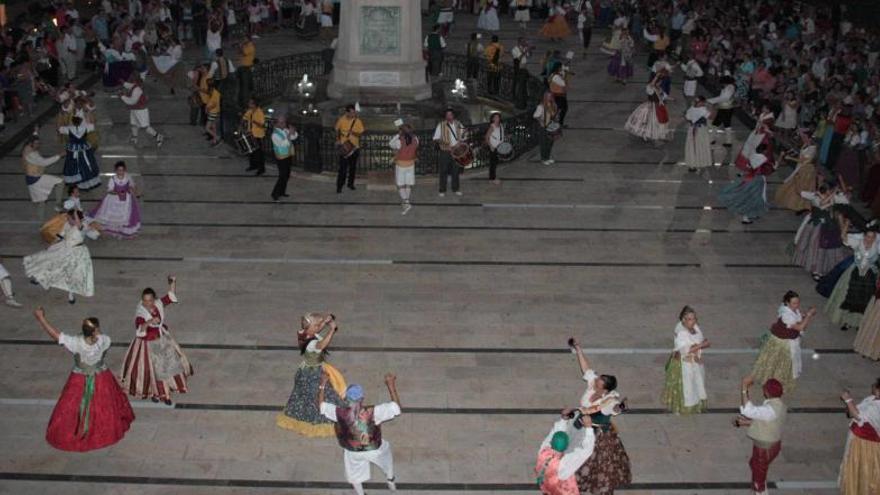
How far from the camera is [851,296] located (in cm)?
1334

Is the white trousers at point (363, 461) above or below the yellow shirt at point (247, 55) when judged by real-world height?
below

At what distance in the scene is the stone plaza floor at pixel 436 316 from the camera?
10.6 metres

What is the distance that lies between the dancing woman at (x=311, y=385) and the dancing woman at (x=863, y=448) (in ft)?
15.8

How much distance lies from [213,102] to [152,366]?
31.9 feet

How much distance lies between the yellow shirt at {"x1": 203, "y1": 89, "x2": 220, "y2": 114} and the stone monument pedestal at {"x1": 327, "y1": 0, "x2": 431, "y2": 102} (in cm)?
274

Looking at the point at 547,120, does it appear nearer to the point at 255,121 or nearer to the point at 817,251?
the point at 255,121

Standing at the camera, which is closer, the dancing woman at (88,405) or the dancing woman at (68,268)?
the dancing woman at (88,405)

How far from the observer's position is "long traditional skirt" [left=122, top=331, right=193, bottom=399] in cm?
1123

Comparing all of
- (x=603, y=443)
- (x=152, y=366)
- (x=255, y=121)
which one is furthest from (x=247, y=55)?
(x=603, y=443)

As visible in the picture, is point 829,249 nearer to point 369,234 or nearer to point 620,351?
point 620,351

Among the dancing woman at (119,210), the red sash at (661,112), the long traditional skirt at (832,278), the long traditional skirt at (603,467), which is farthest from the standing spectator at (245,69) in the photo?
the long traditional skirt at (603,467)

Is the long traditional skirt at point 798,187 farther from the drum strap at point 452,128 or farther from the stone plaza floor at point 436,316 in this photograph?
the drum strap at point 452,128

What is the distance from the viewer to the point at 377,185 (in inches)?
721

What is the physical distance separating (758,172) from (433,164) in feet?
18.5
